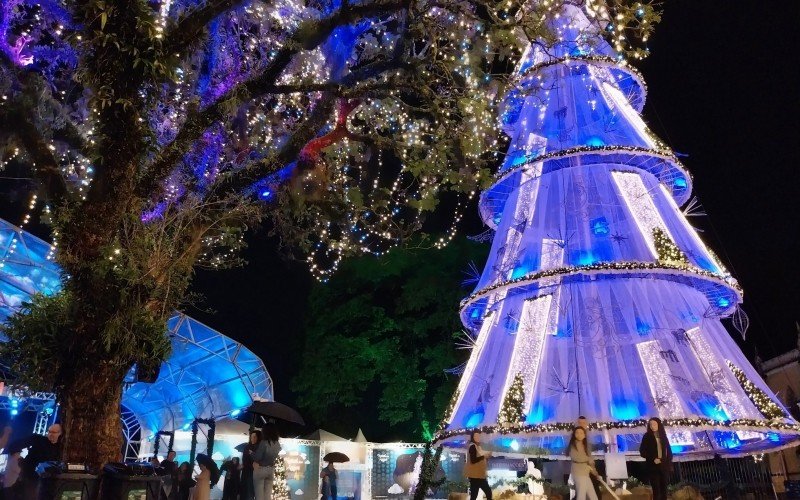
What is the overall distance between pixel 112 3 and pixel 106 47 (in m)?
0.48

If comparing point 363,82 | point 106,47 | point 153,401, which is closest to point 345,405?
point 153,401

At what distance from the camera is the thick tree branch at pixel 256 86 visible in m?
6.90

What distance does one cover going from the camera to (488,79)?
8359 millimetres

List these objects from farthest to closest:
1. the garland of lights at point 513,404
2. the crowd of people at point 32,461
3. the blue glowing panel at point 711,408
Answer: the garland of lights at point 513,404, the blue glowing panel at point 711,408, the crowd of people at point 32,461

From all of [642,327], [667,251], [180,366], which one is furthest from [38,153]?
[180,366]

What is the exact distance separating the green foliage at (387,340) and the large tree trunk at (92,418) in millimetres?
16257

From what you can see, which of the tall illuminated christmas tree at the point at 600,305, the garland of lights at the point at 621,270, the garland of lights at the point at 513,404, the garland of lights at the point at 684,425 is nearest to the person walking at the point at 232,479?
the tall illuminated christmas tree at the point at 600,305

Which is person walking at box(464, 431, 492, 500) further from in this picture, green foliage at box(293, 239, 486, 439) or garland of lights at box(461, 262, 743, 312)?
green foliage at box(293, 239, 486, 439)

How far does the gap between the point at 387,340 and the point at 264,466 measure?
14.6 meters

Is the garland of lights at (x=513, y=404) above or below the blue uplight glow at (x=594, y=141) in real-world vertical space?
below

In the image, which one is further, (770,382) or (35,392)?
(770,382)

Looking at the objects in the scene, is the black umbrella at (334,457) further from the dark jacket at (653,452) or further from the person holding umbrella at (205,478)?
the dark jacket at (653,452)

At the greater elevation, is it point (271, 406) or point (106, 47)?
point (106, 47)

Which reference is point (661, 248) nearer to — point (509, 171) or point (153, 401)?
point (509, 171)
